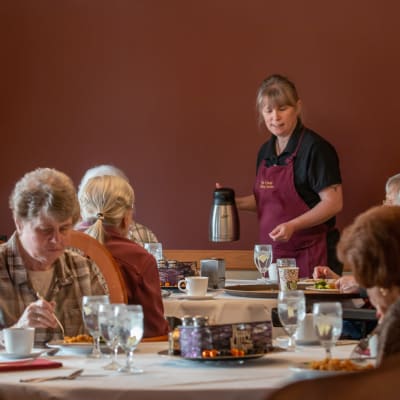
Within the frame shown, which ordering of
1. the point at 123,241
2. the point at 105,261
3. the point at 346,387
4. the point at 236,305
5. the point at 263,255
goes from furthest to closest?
1. the point at 263,255
2. the point at 236,305
3. the point at 123,241
4. the point at 105,261
5. the point at 346,387

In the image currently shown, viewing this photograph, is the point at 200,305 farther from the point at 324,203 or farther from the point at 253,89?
the point at 253,89

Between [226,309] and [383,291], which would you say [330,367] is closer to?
[383,291]

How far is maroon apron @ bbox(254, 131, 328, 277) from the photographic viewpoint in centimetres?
522

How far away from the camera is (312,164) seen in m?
5.28

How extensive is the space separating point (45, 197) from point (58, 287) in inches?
10.4

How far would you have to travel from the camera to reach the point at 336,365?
213cm

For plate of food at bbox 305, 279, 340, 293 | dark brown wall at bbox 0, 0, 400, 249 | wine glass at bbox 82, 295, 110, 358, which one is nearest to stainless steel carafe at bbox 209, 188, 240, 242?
dark brown wall at bbox 0, 0, 400, 249

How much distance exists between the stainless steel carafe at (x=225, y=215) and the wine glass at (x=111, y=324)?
9.59ft

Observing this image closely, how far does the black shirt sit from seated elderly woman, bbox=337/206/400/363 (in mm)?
3121

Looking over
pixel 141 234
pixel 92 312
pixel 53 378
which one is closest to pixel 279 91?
pixel 141 234

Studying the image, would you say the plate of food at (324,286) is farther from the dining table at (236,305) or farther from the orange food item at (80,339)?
the orange food item at (80,339)

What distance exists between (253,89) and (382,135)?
0.79m

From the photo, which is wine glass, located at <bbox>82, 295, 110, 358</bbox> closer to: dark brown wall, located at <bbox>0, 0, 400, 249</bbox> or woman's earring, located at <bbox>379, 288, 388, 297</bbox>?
woman's earring, located at <bbox>379, 288, 388, 297</bbox>

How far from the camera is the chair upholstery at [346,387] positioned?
115cm
